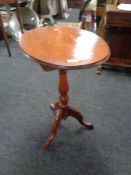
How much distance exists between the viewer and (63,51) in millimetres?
967

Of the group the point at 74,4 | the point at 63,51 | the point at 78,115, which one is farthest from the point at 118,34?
the point at 74,4

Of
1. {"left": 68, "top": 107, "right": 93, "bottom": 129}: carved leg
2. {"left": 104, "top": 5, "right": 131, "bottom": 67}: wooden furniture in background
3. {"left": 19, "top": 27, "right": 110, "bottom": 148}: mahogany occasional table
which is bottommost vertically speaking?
{"left": 68, "top": 107, "right": 93, "bottom": 129}: carved leg

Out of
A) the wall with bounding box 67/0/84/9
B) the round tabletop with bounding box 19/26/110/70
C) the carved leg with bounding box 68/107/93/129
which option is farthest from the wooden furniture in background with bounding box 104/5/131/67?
the wall with bounding box 67/0/84/9

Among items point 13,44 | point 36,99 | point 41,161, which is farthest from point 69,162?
point 13,44

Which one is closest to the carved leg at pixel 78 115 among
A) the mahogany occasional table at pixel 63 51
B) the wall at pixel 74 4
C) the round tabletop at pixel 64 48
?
the mahogany occasional table at pixel 63 51

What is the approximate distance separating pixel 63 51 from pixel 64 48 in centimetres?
4

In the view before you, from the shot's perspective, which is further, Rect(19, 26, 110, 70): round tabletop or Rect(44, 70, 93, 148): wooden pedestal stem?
Rect(44, 70, 93, 148): wooden pedestal stem

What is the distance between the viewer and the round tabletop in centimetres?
87

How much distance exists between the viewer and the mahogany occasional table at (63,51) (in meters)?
0.87

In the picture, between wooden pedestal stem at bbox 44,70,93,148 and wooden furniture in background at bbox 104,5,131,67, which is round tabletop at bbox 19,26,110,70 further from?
wooden furniture in background at bbox 104,5,131,67

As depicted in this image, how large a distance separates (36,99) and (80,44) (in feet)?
2.67

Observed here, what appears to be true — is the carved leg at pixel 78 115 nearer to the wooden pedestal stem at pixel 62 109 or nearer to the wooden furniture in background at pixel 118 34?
the wooden pedestal stem at pixel 62 109

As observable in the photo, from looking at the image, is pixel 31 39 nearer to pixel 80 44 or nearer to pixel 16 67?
pixel 80 44

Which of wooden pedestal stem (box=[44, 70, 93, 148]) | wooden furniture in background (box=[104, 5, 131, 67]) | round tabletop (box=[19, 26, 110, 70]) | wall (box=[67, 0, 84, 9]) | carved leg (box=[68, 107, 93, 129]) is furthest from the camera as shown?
wall (box=[67, 0, 84, 9])
